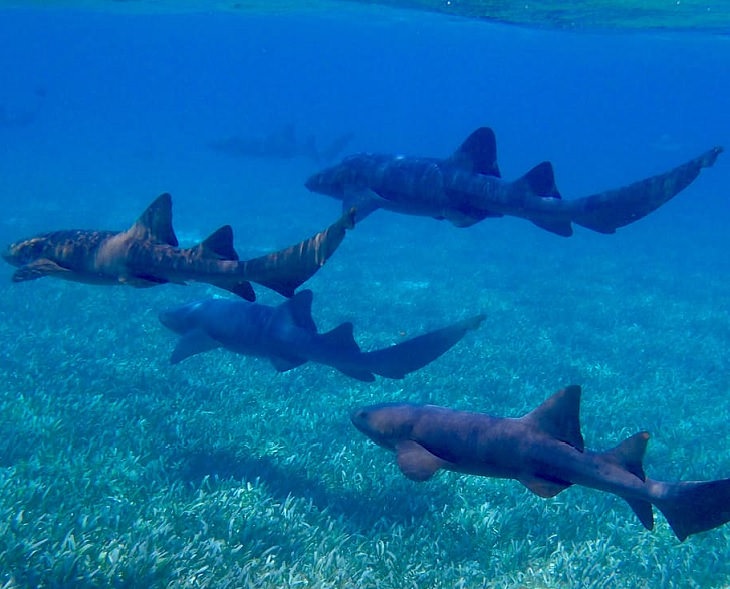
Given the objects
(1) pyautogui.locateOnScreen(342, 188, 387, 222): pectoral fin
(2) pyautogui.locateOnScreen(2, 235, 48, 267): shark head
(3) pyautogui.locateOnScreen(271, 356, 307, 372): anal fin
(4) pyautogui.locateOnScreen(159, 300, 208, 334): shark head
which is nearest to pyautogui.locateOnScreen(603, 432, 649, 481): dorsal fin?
(1) pyautogui.locateOnScreen(342, 188, 387, 222): pectoral fin

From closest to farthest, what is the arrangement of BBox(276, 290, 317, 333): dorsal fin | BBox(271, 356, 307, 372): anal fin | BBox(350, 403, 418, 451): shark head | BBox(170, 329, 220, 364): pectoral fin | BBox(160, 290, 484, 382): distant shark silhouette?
BBox(350, 403, 418, 451): shark head, BBox(160, 290, 484, 382): distant shark silhouette, BBox(276, 290, 317, 333): dorsal fin, BBox(271, 356, 307, 372): anal fin, BBox(170, 329, 220, 364): pectoral fin

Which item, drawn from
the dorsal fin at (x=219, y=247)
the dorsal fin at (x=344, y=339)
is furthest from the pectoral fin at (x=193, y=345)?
the dorsal fin at (x=219, y=247)

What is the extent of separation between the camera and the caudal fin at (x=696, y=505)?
4.72 m

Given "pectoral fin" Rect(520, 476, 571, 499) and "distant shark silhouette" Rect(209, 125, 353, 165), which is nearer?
"pectoral fin" Rect(520, 476, 571, 499)

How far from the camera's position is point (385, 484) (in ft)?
27.3

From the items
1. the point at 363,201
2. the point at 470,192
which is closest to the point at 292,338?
the point at 363,201

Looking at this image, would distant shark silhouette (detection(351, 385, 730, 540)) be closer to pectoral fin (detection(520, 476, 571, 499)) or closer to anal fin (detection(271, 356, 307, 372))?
pectoral fin (detection(520, 476, 571, 499))

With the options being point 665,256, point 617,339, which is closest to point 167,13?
point 665,256

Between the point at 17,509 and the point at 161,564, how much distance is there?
1950mm

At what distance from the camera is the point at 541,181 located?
732cm

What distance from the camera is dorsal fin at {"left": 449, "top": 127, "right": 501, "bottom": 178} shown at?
7.67 metres

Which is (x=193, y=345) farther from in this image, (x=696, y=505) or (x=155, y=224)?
(x=696, y=505)

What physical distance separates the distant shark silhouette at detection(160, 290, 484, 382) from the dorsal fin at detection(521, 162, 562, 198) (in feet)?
5.92

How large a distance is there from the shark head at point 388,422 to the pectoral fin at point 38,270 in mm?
3532
